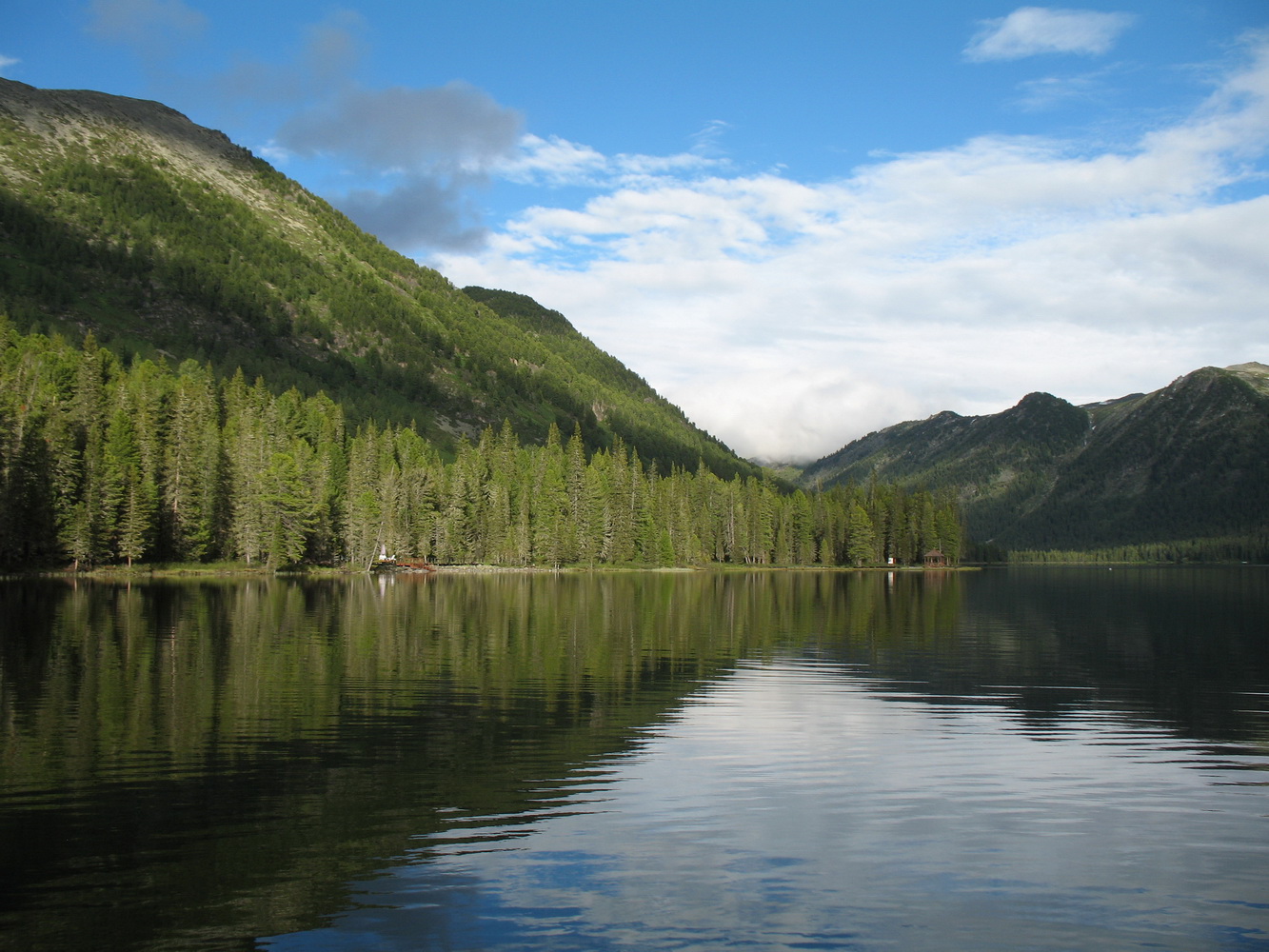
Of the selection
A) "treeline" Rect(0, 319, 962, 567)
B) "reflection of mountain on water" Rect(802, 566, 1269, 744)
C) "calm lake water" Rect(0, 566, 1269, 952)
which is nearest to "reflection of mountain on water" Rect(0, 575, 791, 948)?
"calm lake water" Rect(0, 566, 1269, 952)

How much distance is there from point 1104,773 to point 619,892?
13.7 m

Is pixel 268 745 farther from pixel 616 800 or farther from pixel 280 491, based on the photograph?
pixel 280 491

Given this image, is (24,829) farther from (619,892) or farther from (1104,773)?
(1104,773)

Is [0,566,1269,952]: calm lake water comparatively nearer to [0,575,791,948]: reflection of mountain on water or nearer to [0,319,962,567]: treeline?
[0,575,791,948]: reflection of mountain on water

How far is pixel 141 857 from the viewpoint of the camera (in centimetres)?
1401

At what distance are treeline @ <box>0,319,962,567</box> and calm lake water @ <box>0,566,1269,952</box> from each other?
61.1 meters

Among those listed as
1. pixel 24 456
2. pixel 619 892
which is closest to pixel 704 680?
pixel 619 892

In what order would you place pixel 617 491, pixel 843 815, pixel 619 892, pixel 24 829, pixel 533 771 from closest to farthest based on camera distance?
1. pixel 619 892
2. pixel 24 829
3. pixel 843 815
4. pixel 533 771
5. pixel 617 491

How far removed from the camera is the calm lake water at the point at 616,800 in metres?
12.1

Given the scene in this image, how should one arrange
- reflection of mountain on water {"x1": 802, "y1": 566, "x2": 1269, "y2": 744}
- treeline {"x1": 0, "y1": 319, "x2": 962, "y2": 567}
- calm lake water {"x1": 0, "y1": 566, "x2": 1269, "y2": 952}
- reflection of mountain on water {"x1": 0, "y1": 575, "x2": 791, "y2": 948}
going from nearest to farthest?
calm lake water {"x1": 0, "y1": 566, "x2": 1269, "y2": 952} < reflection of mountain on water {"x1": 0, "y1": 575, "x2": 791, "y2": 948} < reflection of mountain on water {"x1": 802, "y1": 566, "x2": 1269, "y2": 744} < treeline {"x1": 0, "y1": 319, "x2": 962, "y2": 567}

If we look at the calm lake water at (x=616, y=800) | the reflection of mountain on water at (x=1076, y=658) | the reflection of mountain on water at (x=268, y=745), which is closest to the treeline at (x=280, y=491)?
the reflection of mountain on water at (x=268, y=745)

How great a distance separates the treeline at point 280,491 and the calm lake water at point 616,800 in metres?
61.1

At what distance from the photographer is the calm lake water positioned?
12117mm

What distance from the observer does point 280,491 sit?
11231 cm
